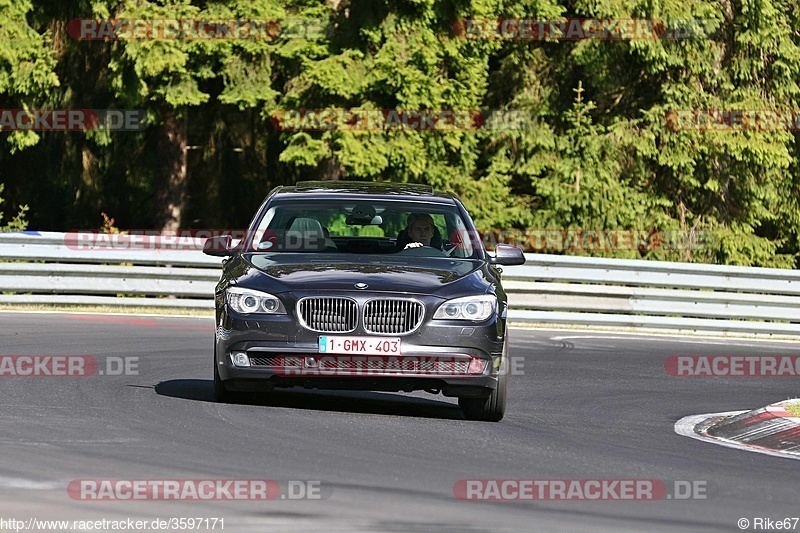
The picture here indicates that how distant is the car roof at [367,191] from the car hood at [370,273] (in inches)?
33.0

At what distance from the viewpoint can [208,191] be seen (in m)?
34.5

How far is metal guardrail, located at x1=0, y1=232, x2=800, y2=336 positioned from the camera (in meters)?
20.5

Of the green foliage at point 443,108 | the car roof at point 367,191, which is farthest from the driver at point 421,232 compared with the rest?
the green foliage at point 443,108

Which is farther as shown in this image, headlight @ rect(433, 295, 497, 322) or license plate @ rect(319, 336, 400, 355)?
headlight @ rect(433, 295, 497, 322)

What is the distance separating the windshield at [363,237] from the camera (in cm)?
1158

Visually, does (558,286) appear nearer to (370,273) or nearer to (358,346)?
(370,273)

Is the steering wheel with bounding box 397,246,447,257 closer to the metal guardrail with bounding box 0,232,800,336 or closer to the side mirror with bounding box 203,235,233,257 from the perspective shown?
the side mirror with bounding box 203,235,233,257

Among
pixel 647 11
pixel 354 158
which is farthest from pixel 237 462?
pixel 647 11

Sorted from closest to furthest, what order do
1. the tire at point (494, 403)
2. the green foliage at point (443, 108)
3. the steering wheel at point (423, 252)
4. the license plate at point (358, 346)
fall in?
the license plate at point (358, 346) → the tire at point (494, 403) → the steering wheel at point (423, 252) → the green foliage at point (443, 108)

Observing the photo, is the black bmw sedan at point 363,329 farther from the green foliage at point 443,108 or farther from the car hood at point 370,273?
the green foliage at point 443,108

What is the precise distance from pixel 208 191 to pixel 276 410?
24160mm

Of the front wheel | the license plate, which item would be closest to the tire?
the front wheel

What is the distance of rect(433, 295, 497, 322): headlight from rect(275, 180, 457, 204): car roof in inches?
64.8

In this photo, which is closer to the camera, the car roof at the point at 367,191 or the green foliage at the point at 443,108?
the car roof at the point at 367,191
